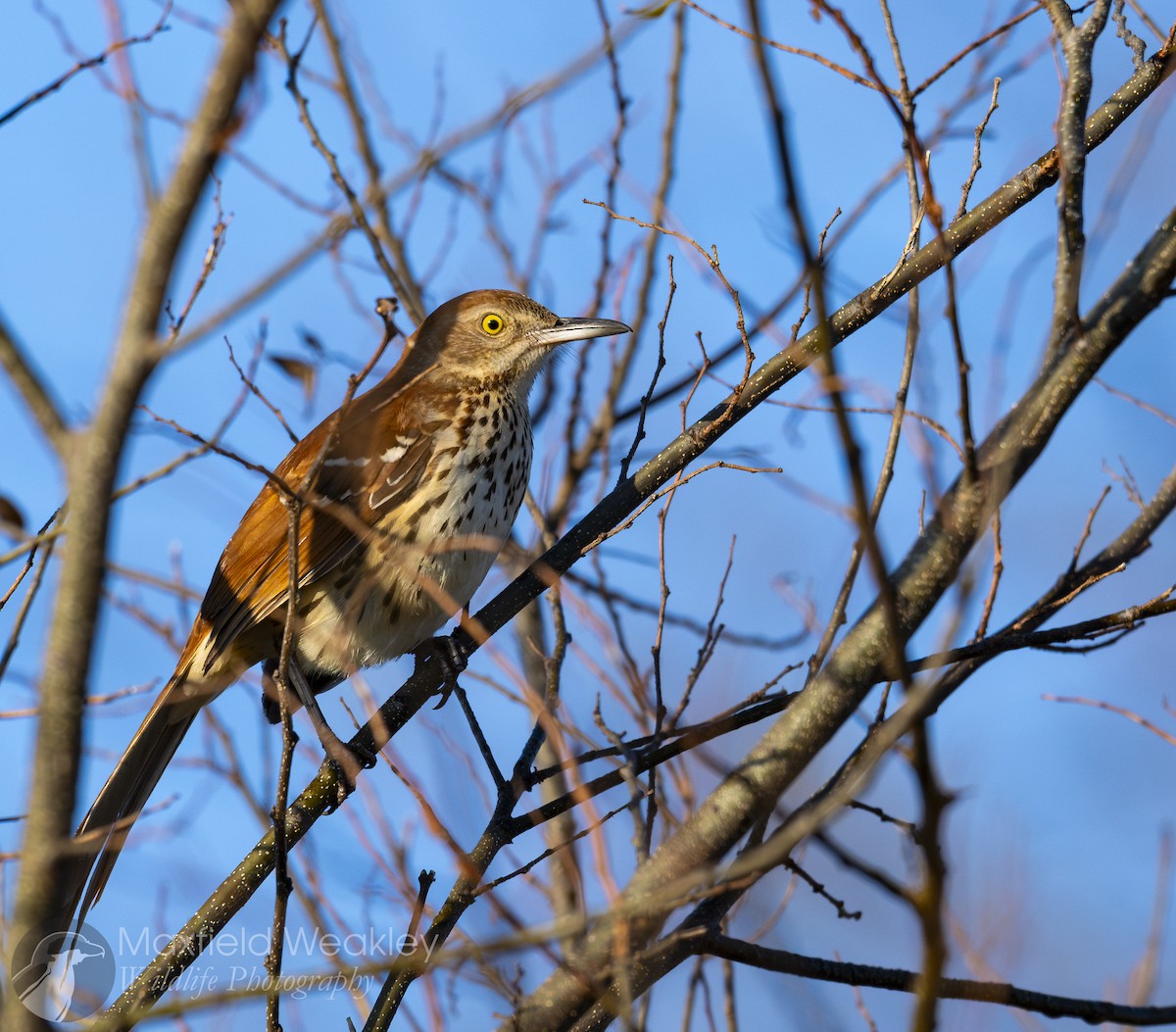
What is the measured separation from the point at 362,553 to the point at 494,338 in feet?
3.44

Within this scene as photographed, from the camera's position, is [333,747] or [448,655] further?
[448,655]

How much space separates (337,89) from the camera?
564 centimetres

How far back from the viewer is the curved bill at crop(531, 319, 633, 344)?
14.3ft

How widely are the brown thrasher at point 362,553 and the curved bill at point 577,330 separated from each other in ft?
0.05

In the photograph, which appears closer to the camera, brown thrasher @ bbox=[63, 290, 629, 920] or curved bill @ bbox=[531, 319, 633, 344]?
brown thrasher @ bbox=[63, 290, 629, 920]

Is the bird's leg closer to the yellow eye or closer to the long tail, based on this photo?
the long tail

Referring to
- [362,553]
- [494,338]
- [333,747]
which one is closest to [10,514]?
[333,747]

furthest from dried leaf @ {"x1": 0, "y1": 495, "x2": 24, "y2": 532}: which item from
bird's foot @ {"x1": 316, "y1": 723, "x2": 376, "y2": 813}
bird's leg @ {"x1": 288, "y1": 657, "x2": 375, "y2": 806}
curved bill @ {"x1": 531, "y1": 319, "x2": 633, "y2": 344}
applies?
curved bill @ {"x1": 531, "y1": 319, "x2": 633, "y2": 344}

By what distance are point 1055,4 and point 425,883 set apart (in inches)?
93.2

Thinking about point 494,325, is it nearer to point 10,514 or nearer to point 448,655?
point 448,655

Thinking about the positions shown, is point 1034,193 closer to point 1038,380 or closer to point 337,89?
point 1038,380

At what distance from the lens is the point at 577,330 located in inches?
177

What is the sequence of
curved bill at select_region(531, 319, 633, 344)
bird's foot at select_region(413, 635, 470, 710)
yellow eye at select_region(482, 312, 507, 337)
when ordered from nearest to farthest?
1. bird's foot at select_region(413, 635, 470, 710)
2. curved bill at select_region(531, 319, 633, 344)
3. yellow eye at select_region(482, 312, 507, 337)

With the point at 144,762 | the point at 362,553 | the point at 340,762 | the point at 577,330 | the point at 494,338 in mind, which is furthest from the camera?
the point at 494,338
